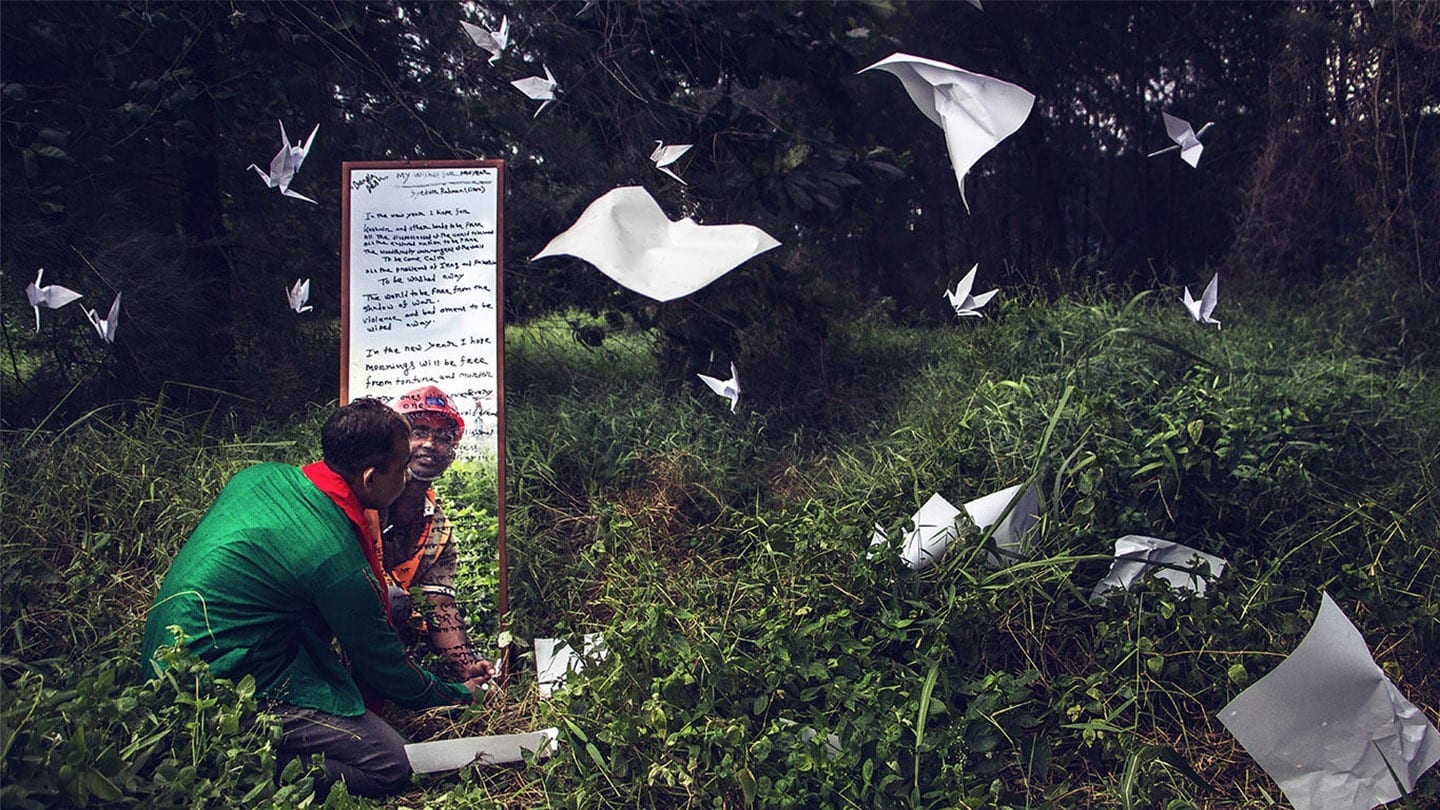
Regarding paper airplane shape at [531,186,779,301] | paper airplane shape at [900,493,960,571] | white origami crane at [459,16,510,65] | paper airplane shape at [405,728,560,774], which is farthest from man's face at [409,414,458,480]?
white origami crane at [459,16,510,65]

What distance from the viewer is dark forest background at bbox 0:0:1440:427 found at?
3.80 m

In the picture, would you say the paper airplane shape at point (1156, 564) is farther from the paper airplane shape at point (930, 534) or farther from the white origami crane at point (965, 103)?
the white origami crane at point (965, 103)

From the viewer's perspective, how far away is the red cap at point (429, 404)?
297cm

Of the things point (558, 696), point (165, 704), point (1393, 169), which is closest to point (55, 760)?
point (165, 704)

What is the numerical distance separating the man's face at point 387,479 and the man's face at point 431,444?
30cm

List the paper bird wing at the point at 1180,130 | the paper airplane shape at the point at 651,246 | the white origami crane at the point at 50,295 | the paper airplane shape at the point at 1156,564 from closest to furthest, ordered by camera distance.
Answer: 1. the paper airplane shape at the point at 1156,564
2. the paper airplane shape at the point at 651,246
3. the white origami crane at the point at 50,295
4. the paper bird wing at the point at 1180,130

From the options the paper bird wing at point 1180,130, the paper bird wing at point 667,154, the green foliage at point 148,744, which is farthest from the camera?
the paper bird wing at point 1180,130

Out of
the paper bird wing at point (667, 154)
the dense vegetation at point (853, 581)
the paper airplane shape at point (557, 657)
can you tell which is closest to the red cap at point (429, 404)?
the dense vegetation at point (853, 581)

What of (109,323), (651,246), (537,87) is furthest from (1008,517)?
(109,323)

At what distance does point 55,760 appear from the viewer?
6.05 feet

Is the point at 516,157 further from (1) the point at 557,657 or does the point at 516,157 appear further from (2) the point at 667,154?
(1) the point at 557,657

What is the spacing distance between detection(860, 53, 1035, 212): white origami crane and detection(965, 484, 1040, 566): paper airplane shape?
931 mm

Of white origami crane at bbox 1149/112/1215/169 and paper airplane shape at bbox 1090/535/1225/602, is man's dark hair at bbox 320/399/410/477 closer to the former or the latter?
paper airplane shape at bbox 1090/535/1225/602

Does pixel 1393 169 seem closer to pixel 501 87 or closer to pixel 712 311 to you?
pixel 712 311
